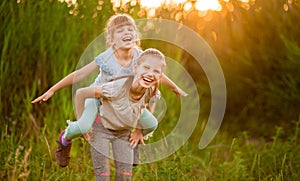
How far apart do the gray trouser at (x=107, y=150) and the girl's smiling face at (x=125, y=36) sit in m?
0.39

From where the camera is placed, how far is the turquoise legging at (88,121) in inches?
94.3

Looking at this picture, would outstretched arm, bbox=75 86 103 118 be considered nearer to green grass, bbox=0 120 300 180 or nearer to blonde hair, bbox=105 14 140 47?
blonde hair, bbox=105 14 140 47

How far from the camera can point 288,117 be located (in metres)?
5.35

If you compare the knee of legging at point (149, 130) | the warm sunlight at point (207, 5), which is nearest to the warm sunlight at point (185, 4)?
the warm sunlight at point (207, 5)


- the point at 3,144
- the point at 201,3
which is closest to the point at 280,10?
the point at 201,3

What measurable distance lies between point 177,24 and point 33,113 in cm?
158

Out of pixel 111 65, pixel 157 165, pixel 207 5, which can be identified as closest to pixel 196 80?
pixel 207 5

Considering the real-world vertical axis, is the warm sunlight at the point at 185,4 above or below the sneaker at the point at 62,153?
above

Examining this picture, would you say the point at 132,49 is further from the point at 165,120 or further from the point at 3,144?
the point at 165,120

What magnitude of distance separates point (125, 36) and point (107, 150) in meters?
0.53

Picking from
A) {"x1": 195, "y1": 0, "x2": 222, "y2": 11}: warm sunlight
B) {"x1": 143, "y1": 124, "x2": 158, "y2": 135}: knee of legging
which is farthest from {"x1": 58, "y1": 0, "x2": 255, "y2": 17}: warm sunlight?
{"x1": 143, "y1": 124, "x2": 158, "y2": 135}: knee of legging

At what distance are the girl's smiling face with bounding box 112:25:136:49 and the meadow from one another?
98 cm

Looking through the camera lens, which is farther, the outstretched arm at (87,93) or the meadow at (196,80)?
the meadow at (196,80)

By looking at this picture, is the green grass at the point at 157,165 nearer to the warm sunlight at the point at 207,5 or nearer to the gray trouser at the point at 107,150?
the gray trouser at the point at 107,150
